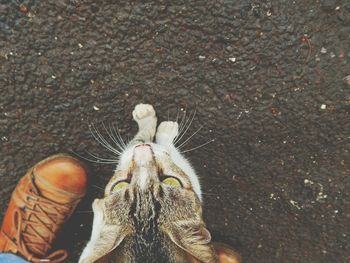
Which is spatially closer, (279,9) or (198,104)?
(279,9)

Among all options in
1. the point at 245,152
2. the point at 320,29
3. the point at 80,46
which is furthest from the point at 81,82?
the point at 320,29

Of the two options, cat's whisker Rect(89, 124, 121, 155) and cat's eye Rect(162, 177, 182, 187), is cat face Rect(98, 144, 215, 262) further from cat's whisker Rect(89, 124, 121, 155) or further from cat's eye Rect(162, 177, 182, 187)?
cat's whisker Rect(89, 124, 121, 155)

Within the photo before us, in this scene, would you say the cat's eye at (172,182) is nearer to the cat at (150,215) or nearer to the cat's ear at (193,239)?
the cat at (150,215)

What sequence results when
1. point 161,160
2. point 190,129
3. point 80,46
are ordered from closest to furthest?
point 161,160, point 80,46, point 190,129

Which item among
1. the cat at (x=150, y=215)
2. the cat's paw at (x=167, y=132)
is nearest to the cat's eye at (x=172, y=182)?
the cat at (x=150, y=215)

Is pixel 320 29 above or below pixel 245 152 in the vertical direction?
above

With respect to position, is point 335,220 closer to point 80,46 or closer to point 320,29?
point 320,29

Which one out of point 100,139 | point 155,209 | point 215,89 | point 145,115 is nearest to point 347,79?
point 215,89
